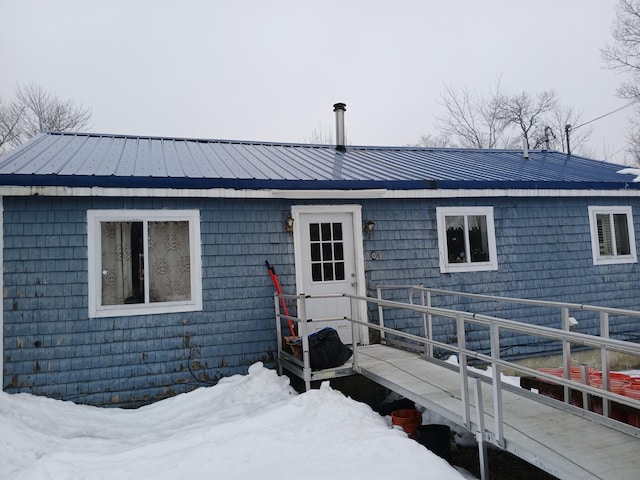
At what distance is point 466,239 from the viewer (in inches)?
314

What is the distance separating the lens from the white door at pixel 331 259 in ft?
23.4

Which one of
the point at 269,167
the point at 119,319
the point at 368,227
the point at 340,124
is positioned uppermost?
the point at 340,124

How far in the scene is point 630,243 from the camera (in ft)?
29.4

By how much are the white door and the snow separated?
1.53 m

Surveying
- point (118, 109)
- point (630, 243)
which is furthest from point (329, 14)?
point (630, 243)

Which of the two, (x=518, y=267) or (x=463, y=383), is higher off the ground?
(x=518, y=267)

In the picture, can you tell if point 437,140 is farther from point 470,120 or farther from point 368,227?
point 368,227

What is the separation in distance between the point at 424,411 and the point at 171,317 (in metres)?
3.56

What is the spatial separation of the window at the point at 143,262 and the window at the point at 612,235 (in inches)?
281

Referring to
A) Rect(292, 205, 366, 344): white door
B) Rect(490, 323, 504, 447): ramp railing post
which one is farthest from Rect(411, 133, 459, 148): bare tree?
Rect(490, 323, 504, 447): ramp railing post

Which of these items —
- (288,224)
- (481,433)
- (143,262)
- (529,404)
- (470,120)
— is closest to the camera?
(481,433)

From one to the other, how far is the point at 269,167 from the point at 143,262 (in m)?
2.50

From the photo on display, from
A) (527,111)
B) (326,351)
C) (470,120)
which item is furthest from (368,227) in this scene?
(527,111)

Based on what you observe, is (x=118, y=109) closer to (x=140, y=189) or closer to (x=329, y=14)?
(x=329, y=14)
